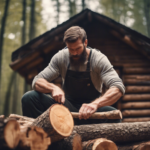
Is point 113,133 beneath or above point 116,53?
beneath

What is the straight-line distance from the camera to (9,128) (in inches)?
66.1

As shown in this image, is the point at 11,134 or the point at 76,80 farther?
the point at 76,80

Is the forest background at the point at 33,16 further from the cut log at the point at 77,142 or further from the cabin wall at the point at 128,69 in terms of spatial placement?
the cut log at the point at 77,142

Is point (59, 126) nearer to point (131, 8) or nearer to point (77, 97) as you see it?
point (77, 97)

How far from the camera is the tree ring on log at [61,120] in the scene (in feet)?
6.64

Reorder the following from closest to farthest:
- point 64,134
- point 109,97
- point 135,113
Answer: point 64,134, point 109,97, point 135,113

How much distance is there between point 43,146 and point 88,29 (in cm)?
550

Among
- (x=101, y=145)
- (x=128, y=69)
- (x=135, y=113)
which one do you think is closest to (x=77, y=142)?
(x=101, y=145)

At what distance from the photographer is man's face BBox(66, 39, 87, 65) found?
3039 millimetres

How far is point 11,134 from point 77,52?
73.0 inches

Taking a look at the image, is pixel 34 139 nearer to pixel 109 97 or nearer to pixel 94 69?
pixel 109 97

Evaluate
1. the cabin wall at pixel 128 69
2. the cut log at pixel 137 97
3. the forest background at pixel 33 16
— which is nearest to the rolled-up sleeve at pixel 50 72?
the cabin wall at pixel 128 69

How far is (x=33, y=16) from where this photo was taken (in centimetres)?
1578

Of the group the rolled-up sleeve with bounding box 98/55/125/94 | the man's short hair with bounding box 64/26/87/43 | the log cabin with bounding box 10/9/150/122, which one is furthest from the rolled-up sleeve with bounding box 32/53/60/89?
the log cabin with bounding box 10/9/150/122
